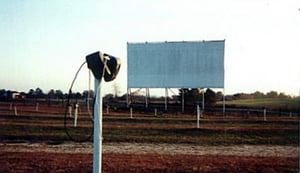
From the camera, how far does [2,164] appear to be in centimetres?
941

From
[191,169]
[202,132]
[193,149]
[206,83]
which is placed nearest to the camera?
[191,169]

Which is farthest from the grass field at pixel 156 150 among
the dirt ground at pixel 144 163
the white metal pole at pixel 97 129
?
the white metal pole at pixel 97 129

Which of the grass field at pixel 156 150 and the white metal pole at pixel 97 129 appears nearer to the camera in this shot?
the white metal pole at pixel 97 129

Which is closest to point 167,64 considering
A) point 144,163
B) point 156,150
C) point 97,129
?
point 156,150

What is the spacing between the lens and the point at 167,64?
4081 centimetres

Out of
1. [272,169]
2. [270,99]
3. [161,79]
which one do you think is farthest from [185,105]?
[272,169]

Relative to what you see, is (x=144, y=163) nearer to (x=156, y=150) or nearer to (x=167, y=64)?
(x=156, y=150)

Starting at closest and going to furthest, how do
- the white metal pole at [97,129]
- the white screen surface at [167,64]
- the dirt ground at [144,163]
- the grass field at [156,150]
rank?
the white metal pole at [97,129]
the dirt ground at [144,163]
the grass field at [156,150]
the white screen surface at [167,64]

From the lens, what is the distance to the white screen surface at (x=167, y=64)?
3981 centimetres

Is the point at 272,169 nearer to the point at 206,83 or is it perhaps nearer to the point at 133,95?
the point at 206,83

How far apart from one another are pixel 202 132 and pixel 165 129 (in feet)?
5.46

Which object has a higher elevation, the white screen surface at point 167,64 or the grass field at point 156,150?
the white screen surface at point 167,64

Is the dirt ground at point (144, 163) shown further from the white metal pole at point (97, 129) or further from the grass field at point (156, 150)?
the white metal pole at point (97, 129)

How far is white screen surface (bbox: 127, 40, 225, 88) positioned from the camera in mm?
39812
